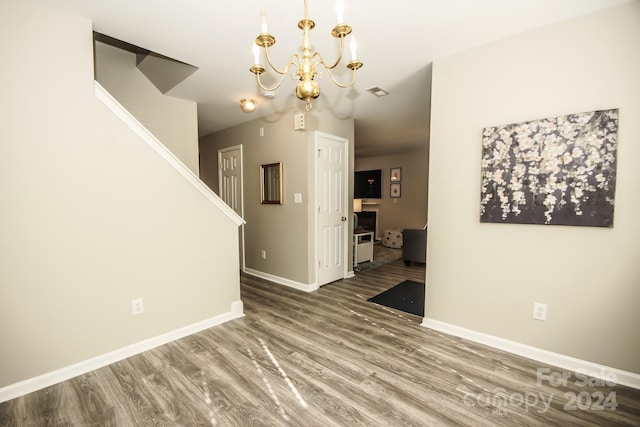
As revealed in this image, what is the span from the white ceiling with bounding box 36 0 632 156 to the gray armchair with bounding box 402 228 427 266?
2.45m

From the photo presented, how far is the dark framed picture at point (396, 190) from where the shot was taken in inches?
291

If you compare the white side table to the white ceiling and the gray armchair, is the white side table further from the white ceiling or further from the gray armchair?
the white ceiling

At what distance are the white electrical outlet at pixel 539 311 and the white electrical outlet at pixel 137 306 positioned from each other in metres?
2.92

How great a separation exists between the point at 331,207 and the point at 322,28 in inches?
90.9

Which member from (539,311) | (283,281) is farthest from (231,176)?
(539,311)

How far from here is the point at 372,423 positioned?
1470mm

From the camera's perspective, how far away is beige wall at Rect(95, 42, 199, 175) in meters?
2.87

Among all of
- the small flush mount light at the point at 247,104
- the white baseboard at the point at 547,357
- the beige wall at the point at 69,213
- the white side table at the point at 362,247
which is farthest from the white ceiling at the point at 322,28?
the white side table at the point at 362,247

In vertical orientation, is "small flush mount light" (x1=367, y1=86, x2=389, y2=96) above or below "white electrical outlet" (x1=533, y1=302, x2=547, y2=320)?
above

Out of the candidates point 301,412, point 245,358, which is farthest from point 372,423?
point 245,358

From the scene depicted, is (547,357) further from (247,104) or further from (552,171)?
(247,104)

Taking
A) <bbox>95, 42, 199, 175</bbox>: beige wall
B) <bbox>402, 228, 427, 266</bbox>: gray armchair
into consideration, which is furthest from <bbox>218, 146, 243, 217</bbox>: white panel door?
<bbox>402, 228, 427, 266</bbox>: gray armchair

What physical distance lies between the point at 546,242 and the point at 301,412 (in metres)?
1.96

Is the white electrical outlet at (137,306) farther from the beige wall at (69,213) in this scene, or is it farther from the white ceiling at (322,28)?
the white ceiling at (322,28)
